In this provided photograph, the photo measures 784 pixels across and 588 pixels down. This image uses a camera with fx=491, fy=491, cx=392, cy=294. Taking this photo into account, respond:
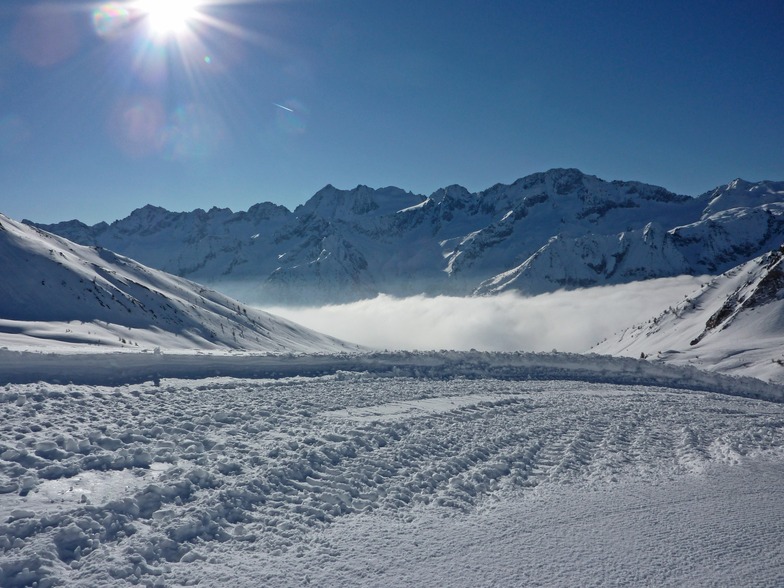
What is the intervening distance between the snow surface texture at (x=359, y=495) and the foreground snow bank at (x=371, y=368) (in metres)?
1.09

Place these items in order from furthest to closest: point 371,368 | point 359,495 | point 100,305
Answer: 1. point 100,305
2. point 371,368
3. point 359,495

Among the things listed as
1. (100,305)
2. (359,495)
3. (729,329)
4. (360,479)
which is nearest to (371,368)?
(360,479)

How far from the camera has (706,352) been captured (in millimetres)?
40312

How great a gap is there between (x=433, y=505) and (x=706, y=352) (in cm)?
4161

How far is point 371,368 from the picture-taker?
17156 millimetres

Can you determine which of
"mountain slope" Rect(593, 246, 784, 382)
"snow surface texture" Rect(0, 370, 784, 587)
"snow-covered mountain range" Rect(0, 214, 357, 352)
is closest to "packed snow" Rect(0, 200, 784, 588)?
"snow surface texture" Rect(0, 370, 784, 587)

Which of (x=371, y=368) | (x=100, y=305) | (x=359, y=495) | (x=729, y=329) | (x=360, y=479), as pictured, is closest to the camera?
(x=359, y=495)

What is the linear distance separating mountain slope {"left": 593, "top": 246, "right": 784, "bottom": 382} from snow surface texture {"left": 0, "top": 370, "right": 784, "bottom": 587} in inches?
1096

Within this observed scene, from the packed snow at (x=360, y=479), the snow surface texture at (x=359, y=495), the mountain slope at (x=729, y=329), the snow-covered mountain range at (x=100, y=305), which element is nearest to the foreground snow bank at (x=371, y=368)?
the packed snow at (x=360, y=479)

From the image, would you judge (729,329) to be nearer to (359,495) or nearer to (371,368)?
(371,368)

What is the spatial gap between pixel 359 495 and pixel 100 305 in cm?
3666

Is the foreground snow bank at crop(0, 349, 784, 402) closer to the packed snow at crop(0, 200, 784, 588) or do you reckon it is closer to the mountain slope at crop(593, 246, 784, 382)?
the packed snow at crop(0, 200, 784, 588)

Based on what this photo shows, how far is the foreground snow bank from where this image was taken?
11.3 m

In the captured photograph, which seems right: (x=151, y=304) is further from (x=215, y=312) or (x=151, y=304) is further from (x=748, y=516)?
(x=748, y=516)
